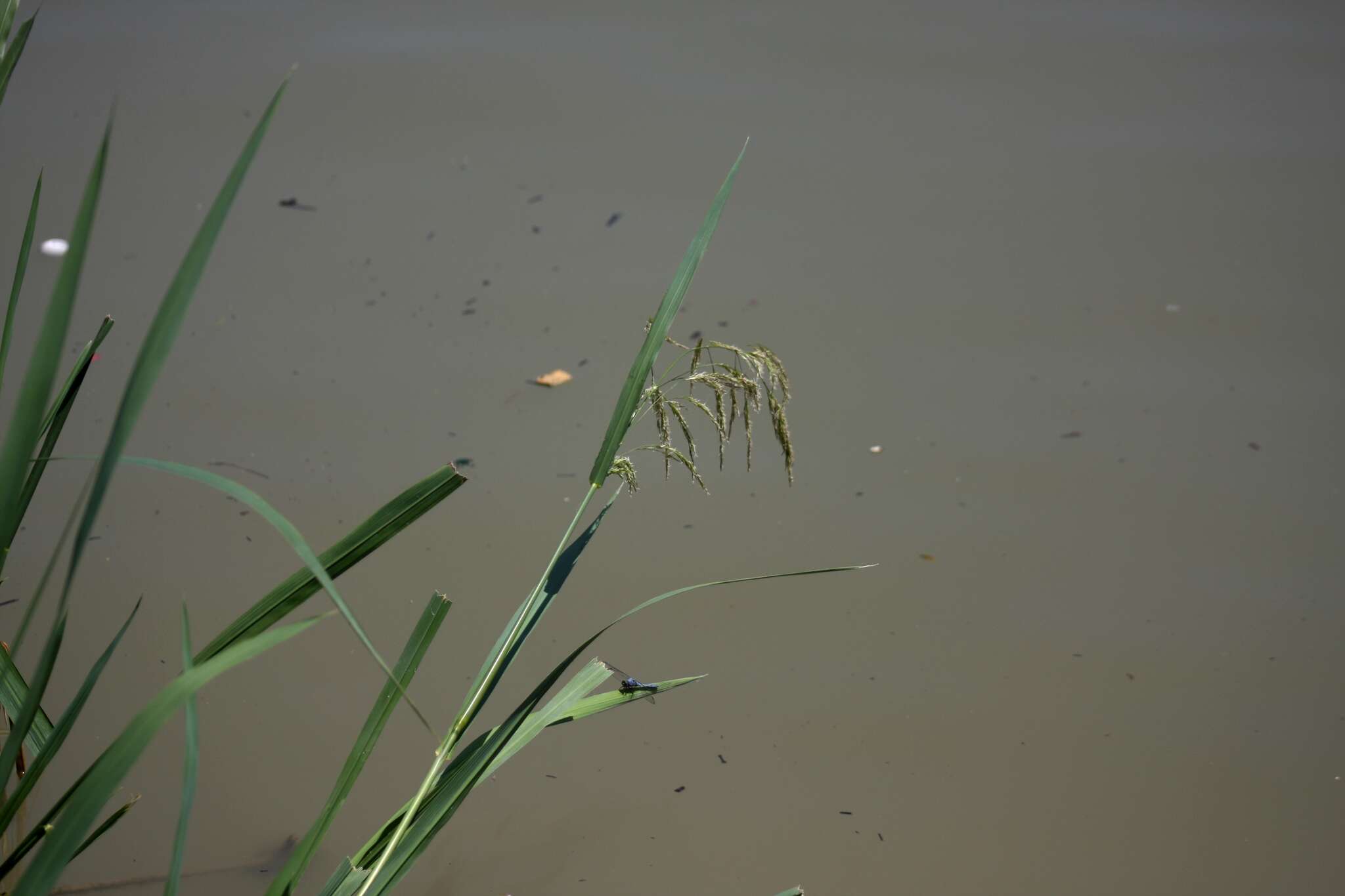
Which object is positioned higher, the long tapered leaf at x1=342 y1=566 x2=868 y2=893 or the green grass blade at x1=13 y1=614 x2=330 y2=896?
the green grass blade at x1=13 y1=614 x2=330 y2=896

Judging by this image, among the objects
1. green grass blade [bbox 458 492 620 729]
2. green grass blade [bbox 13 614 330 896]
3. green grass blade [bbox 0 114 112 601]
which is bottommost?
green grass blade [bbox 458 492 620 729]

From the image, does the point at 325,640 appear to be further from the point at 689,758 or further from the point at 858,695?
the point at 858,695

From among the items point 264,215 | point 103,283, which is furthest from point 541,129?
point 103,283

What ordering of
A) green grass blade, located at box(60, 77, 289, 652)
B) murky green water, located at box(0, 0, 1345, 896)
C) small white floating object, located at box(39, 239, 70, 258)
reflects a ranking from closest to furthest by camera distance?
1. green grass blade, located at box(60, 77, 289, 652)
2. murky green water, located at box(0, 0, 1345, 896)
3. small white floating object, located at box(39, 239, 70, 258)

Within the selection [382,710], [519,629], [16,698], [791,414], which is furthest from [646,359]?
[791,414]

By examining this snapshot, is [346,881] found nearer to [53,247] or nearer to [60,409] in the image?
[60,409]

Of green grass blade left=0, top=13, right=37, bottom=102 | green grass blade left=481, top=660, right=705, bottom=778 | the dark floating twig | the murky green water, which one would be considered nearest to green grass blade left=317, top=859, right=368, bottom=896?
green grass blade left=481, top=660, right=705, bottom=778

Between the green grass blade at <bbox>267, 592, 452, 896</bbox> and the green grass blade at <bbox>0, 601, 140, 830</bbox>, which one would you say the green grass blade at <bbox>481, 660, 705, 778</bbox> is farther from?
the green grass blade at <bbox>0, 601, 140, 830</bbox>
